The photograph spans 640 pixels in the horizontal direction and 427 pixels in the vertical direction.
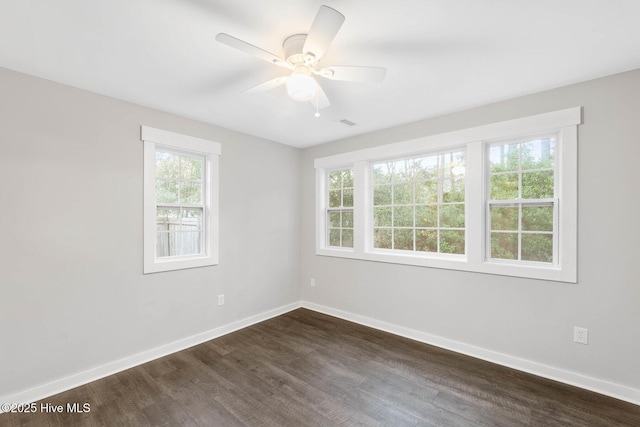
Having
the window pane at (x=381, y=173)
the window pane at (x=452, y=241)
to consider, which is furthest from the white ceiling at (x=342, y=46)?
the window pane at (x=452, y=241)

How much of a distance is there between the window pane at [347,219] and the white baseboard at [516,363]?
1.25m

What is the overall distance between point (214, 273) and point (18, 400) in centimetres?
175

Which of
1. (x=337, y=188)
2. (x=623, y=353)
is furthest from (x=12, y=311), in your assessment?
(x=623, y=353)

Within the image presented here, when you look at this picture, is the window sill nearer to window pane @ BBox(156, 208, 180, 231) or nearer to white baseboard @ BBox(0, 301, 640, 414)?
white baseboard @ BBox(0, 301, 640, 414)

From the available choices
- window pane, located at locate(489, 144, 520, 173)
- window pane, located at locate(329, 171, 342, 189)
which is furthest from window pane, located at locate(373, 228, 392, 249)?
window pane, located at locate(489, 144, 520, 173)

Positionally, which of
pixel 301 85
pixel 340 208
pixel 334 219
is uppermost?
pixel 301 85

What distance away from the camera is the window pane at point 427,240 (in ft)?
10.7

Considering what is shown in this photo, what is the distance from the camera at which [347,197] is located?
4.06m

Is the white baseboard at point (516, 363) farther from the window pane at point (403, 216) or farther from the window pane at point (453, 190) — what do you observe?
the window pane at point (453, 190)

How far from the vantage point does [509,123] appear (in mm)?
2635

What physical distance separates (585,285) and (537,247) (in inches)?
17.6

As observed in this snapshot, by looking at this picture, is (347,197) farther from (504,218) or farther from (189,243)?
(189,243)

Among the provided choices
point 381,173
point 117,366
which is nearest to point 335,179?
point 381,173

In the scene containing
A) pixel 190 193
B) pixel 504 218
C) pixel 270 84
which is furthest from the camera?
pixel 190 193
